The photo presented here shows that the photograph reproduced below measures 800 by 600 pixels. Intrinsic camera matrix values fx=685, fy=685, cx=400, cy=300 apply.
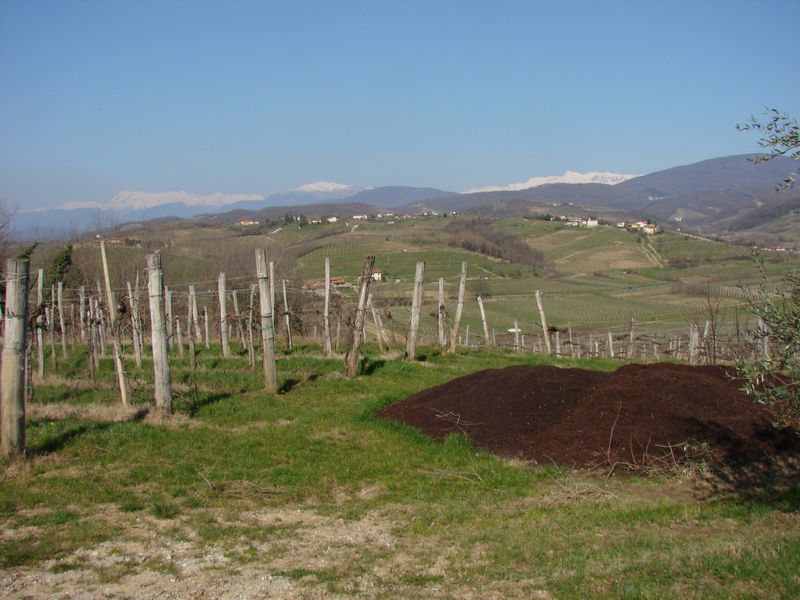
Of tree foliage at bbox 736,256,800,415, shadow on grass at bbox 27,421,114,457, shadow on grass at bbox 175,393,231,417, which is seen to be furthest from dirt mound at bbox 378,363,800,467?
shadow on grass at bbox 27,421,114,457

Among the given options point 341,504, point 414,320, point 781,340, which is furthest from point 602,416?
point 414,320

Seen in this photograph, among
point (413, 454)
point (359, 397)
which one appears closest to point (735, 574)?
point (413, 454)

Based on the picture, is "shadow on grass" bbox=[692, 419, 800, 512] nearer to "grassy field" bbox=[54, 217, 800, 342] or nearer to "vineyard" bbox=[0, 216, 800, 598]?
"vineyard" bbox=[0, 216, 800, 598]

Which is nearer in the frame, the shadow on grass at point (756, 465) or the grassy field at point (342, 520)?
the grassy field at point (342, 520)

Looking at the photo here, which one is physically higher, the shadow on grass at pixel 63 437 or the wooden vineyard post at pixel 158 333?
the wooden vineyard post at pixel 158 333

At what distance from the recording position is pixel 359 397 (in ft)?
46.1

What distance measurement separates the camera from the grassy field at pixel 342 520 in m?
5.25

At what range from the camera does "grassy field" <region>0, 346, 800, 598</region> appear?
5250mm

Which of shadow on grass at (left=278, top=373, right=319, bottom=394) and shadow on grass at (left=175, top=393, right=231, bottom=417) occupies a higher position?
shadow on grass at (left=175, top=393, right=231, bottom=417)

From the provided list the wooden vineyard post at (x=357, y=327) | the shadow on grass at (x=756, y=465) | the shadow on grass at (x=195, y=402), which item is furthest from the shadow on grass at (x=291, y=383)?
the shadow on grass at (x=756, y=465)

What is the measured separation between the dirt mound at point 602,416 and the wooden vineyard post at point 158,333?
12.0 ft

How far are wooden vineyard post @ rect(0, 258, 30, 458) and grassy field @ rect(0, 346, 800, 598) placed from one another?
0.38 meters

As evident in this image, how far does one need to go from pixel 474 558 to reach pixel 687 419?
494 cm

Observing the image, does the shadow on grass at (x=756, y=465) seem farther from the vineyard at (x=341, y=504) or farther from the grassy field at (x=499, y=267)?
the grassy field at (x=499, y=267)
